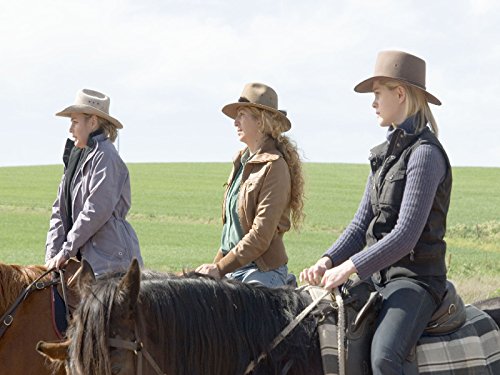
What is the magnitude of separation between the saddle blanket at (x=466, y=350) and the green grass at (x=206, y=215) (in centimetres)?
853

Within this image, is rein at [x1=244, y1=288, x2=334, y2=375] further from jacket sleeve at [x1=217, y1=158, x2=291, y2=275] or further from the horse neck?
jacket sleeve at [x1=217, y1=158, x2=291, y2=275]

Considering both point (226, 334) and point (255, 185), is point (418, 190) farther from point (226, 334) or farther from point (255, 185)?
point (255, 185)

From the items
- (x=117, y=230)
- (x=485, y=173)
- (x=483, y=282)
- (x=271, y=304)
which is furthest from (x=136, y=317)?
(x=485, y=173)

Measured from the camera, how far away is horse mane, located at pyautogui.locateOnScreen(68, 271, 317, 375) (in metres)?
4.20

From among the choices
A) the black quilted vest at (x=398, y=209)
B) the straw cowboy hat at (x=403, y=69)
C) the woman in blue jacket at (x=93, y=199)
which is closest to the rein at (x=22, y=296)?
the woman in blue jacket at (x=93, y=199)

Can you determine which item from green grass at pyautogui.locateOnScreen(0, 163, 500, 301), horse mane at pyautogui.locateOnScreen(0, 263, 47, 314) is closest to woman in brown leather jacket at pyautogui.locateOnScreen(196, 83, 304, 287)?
horse mane at pyautogui.locateOnScreen(0, 263, 47, 314)

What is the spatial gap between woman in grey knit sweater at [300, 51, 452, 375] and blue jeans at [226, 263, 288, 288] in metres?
1.36

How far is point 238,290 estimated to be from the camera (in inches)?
187

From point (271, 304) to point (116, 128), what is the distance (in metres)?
3.41

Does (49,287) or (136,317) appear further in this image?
(49,287)

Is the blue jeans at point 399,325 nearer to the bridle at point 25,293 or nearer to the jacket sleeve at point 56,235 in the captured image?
the bridle at point 25,293

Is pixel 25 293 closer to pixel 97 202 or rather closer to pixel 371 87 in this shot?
pixel 97 202

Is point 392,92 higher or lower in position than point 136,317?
higher

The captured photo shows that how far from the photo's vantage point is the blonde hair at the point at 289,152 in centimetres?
684
